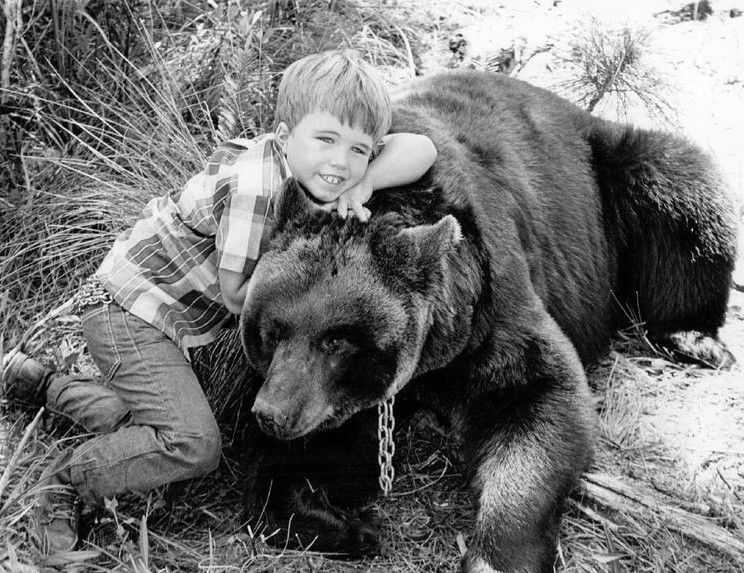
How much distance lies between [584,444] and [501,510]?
0.45 metres

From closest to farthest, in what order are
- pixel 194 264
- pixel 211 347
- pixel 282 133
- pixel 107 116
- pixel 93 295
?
pixel 282 133 → pixel 194 264 → pixel 93 295 → pixel 211 347 → pixel 107 116

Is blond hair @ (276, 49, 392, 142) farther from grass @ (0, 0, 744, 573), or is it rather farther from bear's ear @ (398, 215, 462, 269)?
grass @ (0, 0, 744, 573)

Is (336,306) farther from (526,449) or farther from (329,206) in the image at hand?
(526,449)

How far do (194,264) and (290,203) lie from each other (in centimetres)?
51

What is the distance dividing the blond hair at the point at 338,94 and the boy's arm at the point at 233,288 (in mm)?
575

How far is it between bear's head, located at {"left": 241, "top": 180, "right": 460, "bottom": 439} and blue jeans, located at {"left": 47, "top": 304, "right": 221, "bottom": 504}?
0.44m

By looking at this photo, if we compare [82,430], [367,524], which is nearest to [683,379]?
[367,524]

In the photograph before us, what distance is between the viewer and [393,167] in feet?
11.3

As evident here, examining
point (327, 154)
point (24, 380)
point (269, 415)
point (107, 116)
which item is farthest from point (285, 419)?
point (107, 116)

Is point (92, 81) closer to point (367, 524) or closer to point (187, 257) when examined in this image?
point (187, 257)

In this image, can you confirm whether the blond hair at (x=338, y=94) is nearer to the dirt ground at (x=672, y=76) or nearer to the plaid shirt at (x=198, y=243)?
the plaid shirt at (x=198, y=243)

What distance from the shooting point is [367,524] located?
12.3ft

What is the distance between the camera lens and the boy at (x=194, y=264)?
10.8ft

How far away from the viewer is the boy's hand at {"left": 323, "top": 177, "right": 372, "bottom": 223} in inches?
131
